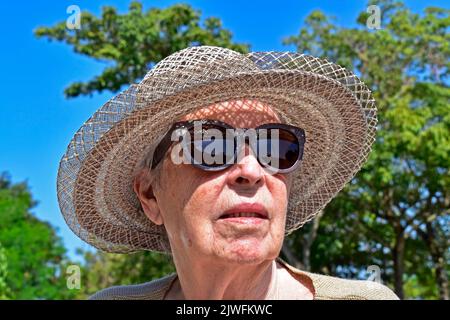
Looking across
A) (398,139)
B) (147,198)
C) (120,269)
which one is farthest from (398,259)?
(147,198)

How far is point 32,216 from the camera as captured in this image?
2998 cm

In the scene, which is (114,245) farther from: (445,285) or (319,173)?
(445,285)

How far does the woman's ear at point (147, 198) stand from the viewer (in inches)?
75.8

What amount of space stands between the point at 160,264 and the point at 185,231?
12.6m

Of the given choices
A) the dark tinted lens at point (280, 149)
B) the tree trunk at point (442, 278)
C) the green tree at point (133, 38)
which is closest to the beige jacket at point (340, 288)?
the dark tinted lens at point (280, 149)

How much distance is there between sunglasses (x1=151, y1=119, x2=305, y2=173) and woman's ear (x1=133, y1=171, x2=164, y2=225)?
23 cm

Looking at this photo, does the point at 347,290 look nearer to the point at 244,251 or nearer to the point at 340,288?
the point at 340,288

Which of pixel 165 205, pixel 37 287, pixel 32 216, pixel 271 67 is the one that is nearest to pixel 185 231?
pixel 165 205

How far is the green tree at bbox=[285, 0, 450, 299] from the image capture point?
11617 millimetres

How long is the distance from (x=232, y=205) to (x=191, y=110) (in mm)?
302

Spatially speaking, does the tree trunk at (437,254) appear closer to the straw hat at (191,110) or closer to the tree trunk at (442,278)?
the tree trunk at (442,278)

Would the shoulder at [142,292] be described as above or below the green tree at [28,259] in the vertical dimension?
below

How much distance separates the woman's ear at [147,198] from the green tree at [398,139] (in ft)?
31.9

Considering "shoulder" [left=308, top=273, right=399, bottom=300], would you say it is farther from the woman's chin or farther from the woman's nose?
the woman's nose
